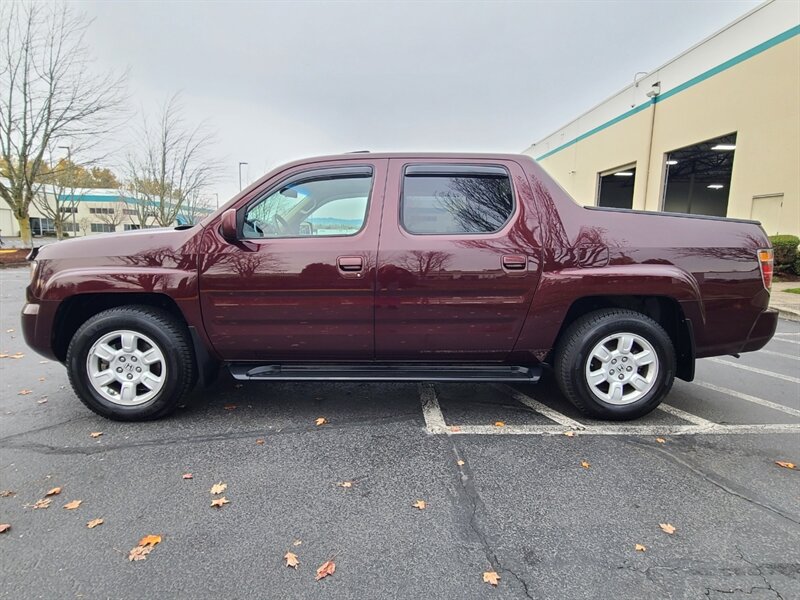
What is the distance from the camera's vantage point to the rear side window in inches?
127

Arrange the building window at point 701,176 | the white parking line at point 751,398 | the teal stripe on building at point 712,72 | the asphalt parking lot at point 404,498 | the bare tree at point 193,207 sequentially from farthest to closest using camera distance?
1. the bare tree at point 193,207
2. the building window at point 701,176
3. the teal stripe on building at point 712,72
4. the white parking line at point 751,398
5. the asphalt parking lot at point 404,498

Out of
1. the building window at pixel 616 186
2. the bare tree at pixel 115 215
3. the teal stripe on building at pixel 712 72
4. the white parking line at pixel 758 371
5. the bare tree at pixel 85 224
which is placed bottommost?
the white parking line at pixel 758 371

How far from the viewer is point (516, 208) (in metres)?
3.24

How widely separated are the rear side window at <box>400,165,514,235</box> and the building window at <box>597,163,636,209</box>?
20590mm

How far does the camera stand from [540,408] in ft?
12.0

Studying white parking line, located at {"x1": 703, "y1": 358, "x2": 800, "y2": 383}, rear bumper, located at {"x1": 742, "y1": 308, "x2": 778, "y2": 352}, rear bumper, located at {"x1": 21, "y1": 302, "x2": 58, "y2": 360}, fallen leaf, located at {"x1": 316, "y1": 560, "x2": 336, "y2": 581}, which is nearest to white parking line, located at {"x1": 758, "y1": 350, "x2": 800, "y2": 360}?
white parking line, located at {"x1": 703, "y1": 358, "x2": 800, "y2": 383}

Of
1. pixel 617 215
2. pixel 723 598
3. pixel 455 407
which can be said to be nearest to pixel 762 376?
pixel 617 215

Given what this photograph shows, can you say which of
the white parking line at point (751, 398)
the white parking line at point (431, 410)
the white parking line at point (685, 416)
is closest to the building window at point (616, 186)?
the white parking line at point (751, 398)

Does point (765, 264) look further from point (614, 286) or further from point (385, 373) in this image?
point (385, 373)

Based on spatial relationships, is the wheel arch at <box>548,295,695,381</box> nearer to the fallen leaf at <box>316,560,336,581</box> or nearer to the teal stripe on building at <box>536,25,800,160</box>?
the fallen leaf at <box>316,560,336,581</box>

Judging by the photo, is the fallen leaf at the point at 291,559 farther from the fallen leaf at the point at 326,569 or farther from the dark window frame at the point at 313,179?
the dark window frame at the point at 313,179

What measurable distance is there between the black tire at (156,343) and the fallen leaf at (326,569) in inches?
75.4

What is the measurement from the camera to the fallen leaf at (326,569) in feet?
6.13

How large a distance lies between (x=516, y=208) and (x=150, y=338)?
2.83m
